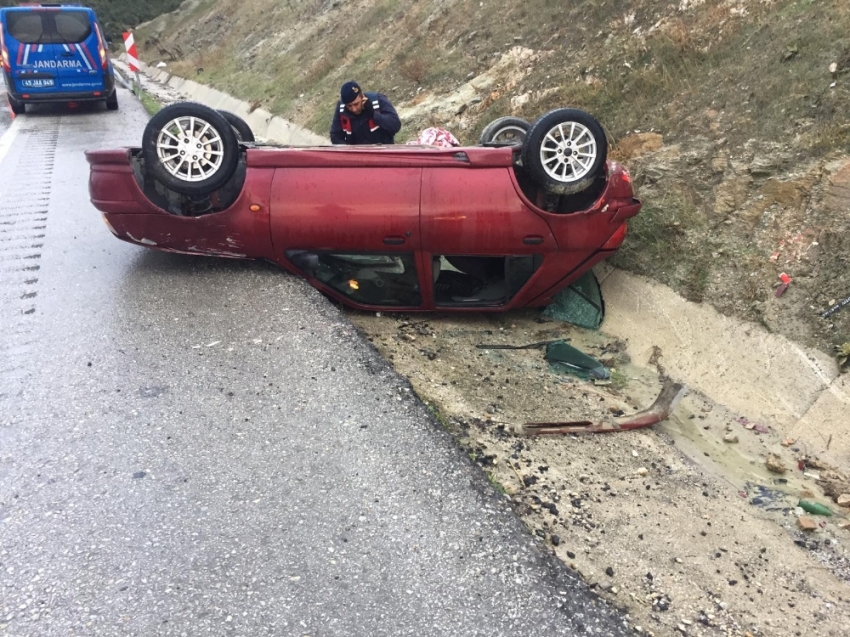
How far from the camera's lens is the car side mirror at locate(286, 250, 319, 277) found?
16.6 ft

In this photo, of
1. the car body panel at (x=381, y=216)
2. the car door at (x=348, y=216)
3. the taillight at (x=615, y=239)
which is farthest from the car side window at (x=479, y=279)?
the taillight at (x=615, y=239)

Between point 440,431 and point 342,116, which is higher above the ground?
point 342,116

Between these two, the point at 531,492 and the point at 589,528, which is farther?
the point at 531,492

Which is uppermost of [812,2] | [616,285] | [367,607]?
[812,2]

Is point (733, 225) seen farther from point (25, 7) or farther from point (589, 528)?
point (25, 7)

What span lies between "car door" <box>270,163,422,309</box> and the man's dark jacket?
161 cm

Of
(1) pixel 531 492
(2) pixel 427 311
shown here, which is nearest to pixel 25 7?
(2) pixel 427 311

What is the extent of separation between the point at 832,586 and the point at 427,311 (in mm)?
3334

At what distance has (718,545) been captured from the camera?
303 cm

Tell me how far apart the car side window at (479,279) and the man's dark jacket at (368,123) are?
6.12 feet

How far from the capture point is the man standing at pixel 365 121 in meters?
6.34

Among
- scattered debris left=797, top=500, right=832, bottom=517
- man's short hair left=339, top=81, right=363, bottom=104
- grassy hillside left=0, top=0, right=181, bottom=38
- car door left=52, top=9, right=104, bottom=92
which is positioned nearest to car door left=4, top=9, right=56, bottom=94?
car door left=52, top=9, right=104, bottom=92

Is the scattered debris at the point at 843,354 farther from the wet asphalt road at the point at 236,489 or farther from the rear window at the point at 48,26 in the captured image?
the rear window at the point at 48,26

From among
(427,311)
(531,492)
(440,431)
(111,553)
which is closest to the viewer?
(111,553)
